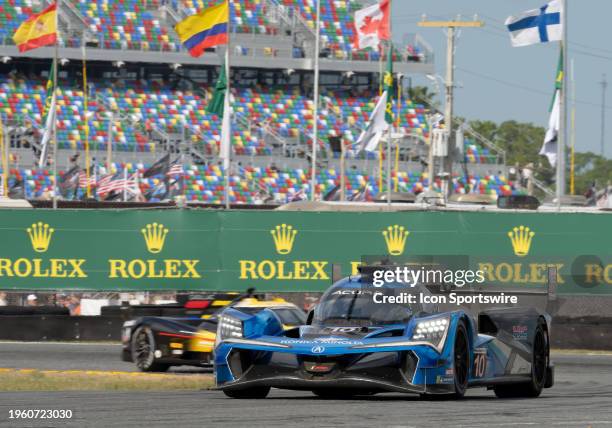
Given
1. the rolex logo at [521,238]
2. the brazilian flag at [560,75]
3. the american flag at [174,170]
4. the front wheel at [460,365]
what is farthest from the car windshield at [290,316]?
the american flag at [174,170]

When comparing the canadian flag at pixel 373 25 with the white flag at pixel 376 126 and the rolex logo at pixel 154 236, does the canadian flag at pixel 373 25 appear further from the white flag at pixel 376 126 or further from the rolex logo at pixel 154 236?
the rolex logo at pixel 154 236

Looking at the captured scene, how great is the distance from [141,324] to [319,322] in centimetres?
638

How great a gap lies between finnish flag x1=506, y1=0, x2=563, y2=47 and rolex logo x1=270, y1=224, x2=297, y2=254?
11.3 metres

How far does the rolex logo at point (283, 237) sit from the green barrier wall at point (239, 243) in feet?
0.06

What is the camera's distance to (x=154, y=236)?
83.4 feet

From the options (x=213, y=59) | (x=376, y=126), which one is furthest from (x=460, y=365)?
(x=213, y=59)

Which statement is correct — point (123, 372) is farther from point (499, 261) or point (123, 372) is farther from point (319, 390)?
point (499, 261)

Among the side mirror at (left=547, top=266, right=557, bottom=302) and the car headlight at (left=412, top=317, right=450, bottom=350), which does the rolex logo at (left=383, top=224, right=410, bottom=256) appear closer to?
the side mirror at (left=547, top=266, right=557, bottom=302)

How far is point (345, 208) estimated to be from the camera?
1304 inches

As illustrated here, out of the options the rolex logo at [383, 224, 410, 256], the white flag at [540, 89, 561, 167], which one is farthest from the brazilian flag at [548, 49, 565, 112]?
the rolex logo at [383, 224, 410, 256]

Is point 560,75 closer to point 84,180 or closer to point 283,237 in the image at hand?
point 283,237

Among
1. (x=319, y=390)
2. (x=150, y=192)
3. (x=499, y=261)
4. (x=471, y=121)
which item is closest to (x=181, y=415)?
(x=319, y=390)

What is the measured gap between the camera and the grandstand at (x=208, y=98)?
179 ft

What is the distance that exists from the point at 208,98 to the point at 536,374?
4984 cm
